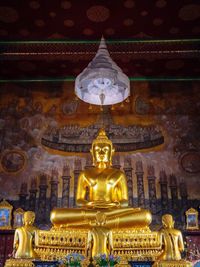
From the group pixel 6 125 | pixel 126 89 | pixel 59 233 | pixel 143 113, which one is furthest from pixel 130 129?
pixel 59 233

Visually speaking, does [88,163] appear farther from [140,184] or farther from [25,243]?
[25,243]

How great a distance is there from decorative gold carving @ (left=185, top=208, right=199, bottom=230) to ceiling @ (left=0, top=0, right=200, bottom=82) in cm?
246

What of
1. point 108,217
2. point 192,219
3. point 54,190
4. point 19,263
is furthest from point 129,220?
point 54,190

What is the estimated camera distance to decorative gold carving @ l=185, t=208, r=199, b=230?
5.78 metres

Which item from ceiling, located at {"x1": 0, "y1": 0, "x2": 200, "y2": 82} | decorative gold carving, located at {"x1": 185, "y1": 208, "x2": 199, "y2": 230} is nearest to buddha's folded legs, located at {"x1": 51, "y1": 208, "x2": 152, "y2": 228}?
decorative gold carving, located at {"x1": 185, "y1": 208, "x2": 199, "y2": 230}

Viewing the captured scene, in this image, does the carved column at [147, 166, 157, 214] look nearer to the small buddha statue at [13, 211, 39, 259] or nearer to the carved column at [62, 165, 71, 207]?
the carved column at [62, 165, 71, 207]

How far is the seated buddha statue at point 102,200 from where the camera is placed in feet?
15.7

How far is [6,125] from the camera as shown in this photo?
22.1 ft

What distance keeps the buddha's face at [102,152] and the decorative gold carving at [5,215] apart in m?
1.51

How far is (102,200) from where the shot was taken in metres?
5.41
